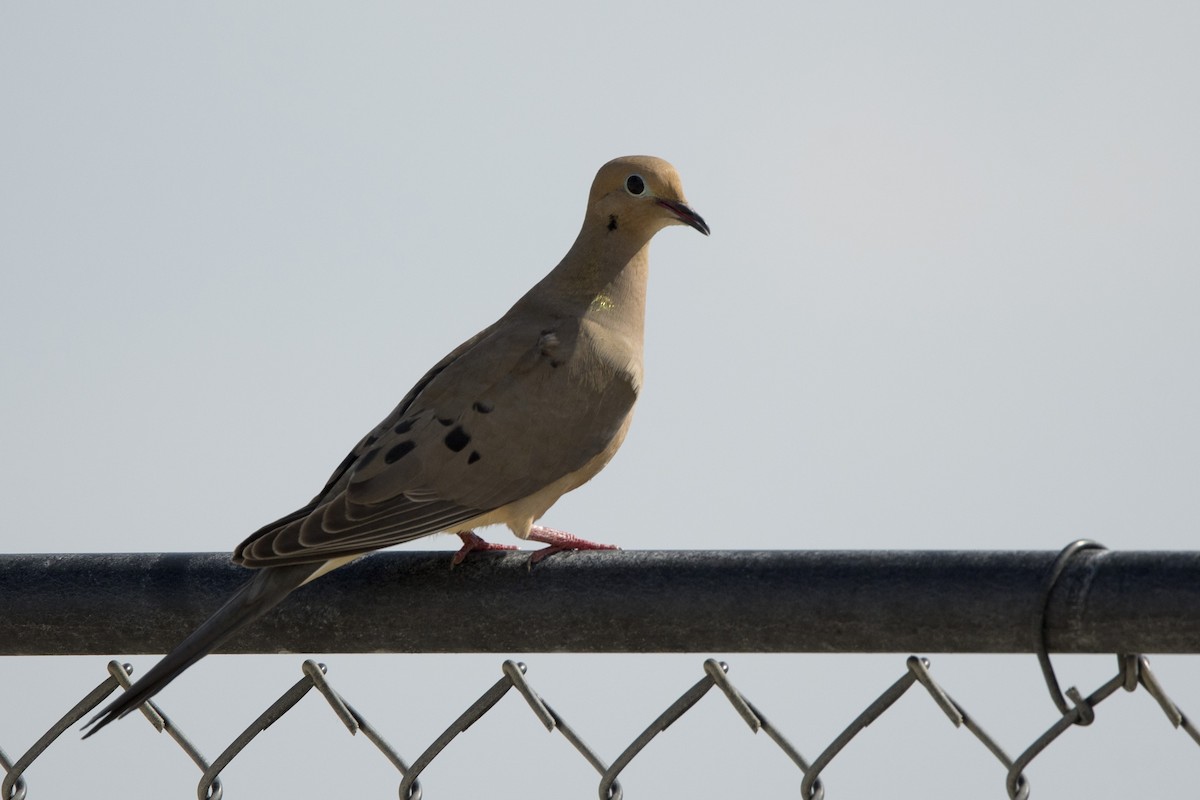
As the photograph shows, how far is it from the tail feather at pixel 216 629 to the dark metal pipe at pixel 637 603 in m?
0.03

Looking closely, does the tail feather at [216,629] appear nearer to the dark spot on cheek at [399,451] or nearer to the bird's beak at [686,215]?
the dark spot on cheek at [399,451]

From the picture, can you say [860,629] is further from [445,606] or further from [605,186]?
[605,186]

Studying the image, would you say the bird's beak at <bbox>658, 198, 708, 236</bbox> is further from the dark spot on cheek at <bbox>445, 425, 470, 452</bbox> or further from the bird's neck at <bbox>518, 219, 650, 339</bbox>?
the dark spot on cheek at <bbox>445, 425, 470, 452</bbox>

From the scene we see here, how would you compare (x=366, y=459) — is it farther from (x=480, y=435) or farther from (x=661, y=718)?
(x=661, y=718)

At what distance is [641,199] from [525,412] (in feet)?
2.70

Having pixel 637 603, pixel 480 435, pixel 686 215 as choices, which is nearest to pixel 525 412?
pixel 480 435

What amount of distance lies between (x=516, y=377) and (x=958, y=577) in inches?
72.5

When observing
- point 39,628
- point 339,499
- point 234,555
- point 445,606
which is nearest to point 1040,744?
point 445,606

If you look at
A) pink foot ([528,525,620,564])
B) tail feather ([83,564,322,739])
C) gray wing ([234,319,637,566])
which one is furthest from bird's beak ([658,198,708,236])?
tail feather ([83,564,322,739])

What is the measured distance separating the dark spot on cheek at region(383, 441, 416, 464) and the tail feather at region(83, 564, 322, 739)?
948 mm

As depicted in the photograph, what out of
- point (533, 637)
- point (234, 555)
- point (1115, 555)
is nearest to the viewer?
point (1115, 555)

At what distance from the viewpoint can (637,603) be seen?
1844 mm

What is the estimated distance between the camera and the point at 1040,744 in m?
1.70

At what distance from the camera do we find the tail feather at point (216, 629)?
206 cm
